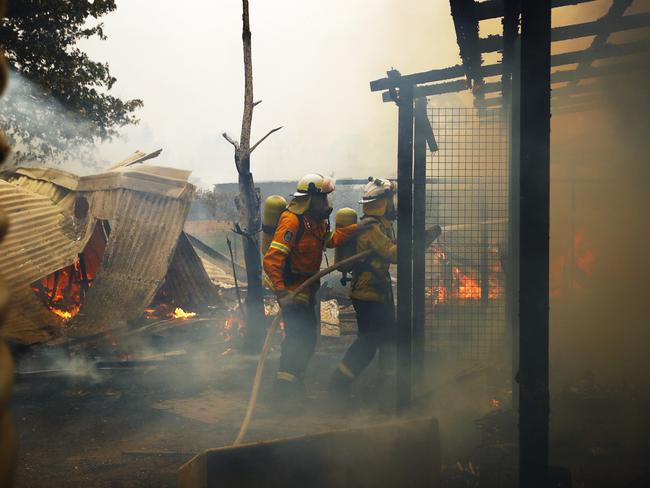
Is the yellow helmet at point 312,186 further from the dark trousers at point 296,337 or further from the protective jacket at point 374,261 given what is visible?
the dark trousers at point 296,337

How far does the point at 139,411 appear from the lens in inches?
243

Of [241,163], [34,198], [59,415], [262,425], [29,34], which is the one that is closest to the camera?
[262,425]

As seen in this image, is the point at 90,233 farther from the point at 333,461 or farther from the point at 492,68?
the point at 333,461

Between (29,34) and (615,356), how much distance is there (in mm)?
13824

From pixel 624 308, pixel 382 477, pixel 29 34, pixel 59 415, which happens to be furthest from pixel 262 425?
pixel 29 34

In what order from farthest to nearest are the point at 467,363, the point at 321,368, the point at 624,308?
1. the point at 624,308
2. the point at 321,368
3. the point at 467,363

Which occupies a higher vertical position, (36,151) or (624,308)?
(36,151)

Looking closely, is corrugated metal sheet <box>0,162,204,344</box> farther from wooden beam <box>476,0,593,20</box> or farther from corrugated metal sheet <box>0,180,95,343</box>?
wooden beam <box>476,0,593,20</box>

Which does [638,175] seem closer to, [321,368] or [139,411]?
[321,368]

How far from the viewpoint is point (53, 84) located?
1396cm

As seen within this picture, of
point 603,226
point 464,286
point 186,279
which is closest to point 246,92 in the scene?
point 186,279

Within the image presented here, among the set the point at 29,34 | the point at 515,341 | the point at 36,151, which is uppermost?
the point at 29,34

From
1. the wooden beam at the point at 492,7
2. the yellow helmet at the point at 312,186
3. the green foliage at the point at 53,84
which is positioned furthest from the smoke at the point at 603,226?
the green foliage at the point at 53,84

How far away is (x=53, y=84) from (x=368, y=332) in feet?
37.4
